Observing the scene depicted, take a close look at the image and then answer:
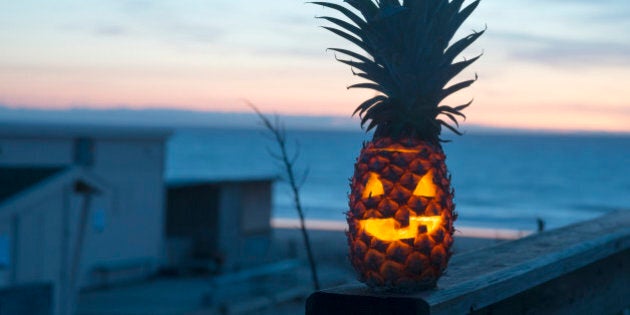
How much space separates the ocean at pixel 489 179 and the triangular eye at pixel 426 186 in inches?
1049

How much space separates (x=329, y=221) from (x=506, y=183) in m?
41.9


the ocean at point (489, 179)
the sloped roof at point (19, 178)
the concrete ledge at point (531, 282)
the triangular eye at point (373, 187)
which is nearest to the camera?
the concrete ledge at point (531, 282)

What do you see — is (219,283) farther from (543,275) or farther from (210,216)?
(543,275)

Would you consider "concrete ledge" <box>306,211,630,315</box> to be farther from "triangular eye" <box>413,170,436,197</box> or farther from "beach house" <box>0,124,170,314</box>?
"beach house" <box>0,124,170,314</box>

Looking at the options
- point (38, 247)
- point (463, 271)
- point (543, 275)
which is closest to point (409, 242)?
point (463, 271)

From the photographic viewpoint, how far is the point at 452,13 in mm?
2672

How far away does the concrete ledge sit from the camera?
2320 mm

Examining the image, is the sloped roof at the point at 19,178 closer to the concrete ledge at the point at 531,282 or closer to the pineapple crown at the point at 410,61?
the concrete ledge at the point at 531,282

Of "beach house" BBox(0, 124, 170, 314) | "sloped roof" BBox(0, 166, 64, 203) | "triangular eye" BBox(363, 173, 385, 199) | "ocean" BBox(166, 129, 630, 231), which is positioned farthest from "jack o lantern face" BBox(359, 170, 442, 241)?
"ocean" BBox(166, 129, 630, 231)

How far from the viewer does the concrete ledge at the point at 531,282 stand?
2.32 metres

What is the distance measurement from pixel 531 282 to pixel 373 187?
0.71 meters

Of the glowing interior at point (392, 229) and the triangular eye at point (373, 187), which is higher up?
the triangular eye at point (373, 187)

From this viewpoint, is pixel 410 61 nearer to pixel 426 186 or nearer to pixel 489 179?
pixel 426 186

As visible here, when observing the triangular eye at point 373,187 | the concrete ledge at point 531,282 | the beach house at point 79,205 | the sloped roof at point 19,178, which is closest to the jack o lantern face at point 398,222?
the triangular eye at point 373,187
